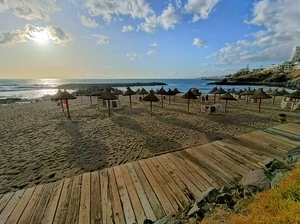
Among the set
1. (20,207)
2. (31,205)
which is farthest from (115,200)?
(20,207)

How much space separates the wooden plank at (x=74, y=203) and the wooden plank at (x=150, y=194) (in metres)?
1.26

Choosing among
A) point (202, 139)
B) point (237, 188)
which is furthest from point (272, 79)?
point (237, 188)

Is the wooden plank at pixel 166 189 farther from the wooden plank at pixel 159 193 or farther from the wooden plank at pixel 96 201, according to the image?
the wooden plank at pixel 96 201

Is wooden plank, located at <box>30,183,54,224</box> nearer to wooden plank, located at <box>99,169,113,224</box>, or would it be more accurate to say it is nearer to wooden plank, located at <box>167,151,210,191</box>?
wooden plank, located at <box>99,169,113,224</box>

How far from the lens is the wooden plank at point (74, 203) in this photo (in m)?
2.66

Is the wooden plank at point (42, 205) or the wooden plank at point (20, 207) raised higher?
the wooden plank at point (42, 205)

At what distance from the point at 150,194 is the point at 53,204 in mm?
1799

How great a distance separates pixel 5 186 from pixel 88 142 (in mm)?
3283

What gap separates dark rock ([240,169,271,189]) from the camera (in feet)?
9.49

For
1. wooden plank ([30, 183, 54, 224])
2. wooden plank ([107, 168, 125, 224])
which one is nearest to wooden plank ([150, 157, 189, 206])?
wooden plank ([107, 168, 125, 224])

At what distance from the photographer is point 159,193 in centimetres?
316

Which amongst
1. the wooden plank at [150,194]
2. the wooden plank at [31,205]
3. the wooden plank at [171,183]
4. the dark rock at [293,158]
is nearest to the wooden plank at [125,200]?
the wooden plank at [150,194]

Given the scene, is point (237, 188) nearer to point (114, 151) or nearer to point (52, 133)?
point (114, 151)

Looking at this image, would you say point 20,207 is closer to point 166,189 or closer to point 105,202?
point 105,202
